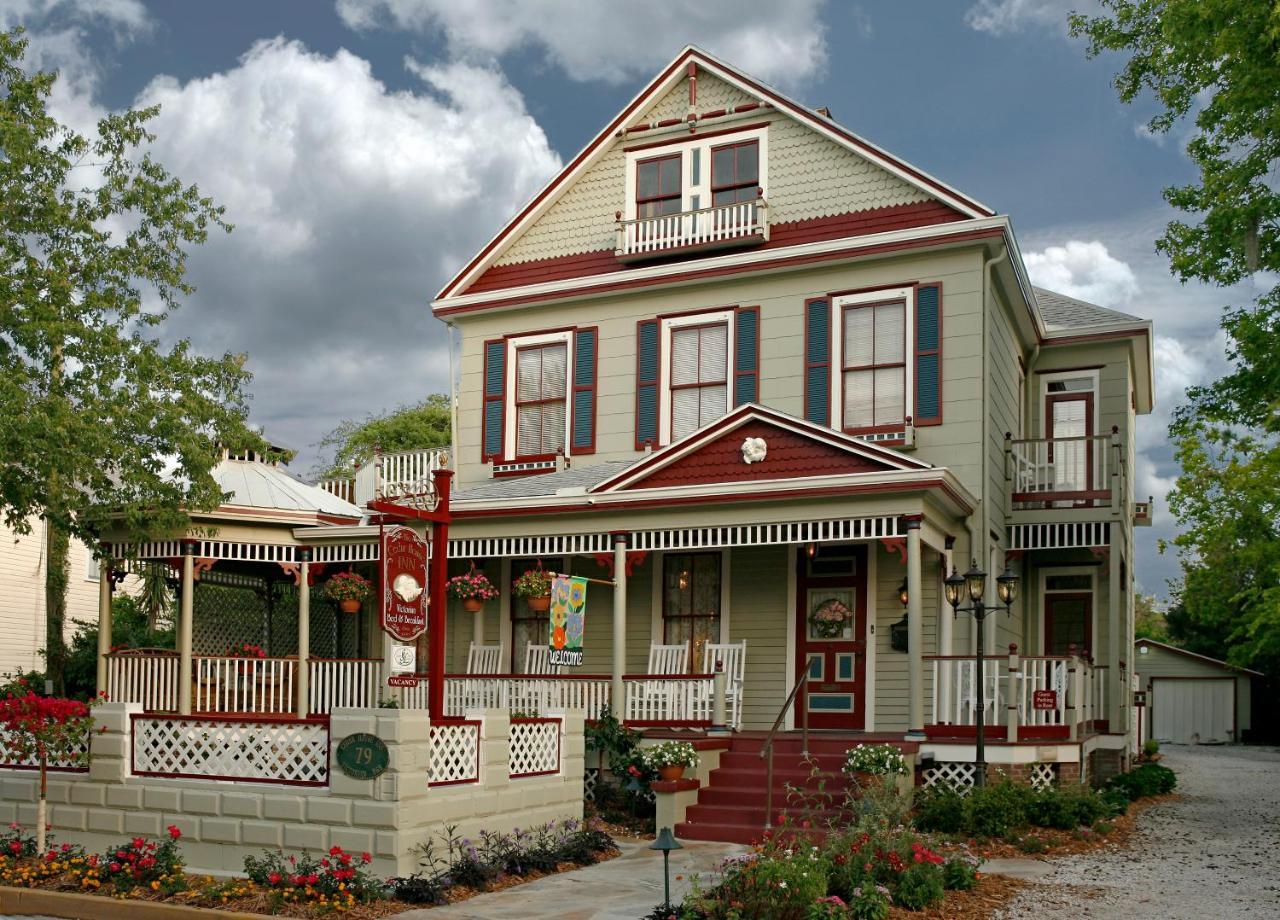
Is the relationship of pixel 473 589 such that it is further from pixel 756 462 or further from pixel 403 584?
pixel 403 584

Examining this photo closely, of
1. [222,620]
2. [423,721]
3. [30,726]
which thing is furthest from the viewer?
[222,620]

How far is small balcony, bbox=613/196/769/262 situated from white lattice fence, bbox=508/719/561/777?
8.40 metres

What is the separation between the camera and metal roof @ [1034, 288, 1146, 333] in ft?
69.4

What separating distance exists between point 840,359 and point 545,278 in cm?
510

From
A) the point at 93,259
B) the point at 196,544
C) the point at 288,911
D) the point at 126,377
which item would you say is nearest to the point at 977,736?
the point at 288,911

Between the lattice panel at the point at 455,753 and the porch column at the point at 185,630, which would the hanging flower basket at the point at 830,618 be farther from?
the porch column at the point at 185,630

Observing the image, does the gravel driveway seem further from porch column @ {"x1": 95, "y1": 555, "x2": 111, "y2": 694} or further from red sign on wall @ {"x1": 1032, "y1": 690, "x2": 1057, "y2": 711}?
porch column @ {"x1": 95, "y1": 555, "x2": 111, "y2": 694}

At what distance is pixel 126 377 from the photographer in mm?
18781

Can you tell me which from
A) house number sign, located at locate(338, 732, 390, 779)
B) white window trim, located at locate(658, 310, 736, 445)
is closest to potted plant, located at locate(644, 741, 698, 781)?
house number sign, located at locate(338, 732, 390, 779)

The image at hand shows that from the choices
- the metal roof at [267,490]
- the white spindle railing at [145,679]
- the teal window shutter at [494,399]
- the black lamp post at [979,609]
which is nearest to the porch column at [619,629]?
the black lamp post at [979,609]

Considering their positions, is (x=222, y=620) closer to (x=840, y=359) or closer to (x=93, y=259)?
(x=93, y=259)

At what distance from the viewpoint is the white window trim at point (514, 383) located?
20359 mm

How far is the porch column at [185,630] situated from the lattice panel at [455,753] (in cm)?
698

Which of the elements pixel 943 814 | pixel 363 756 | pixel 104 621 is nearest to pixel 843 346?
pixel 943 814
